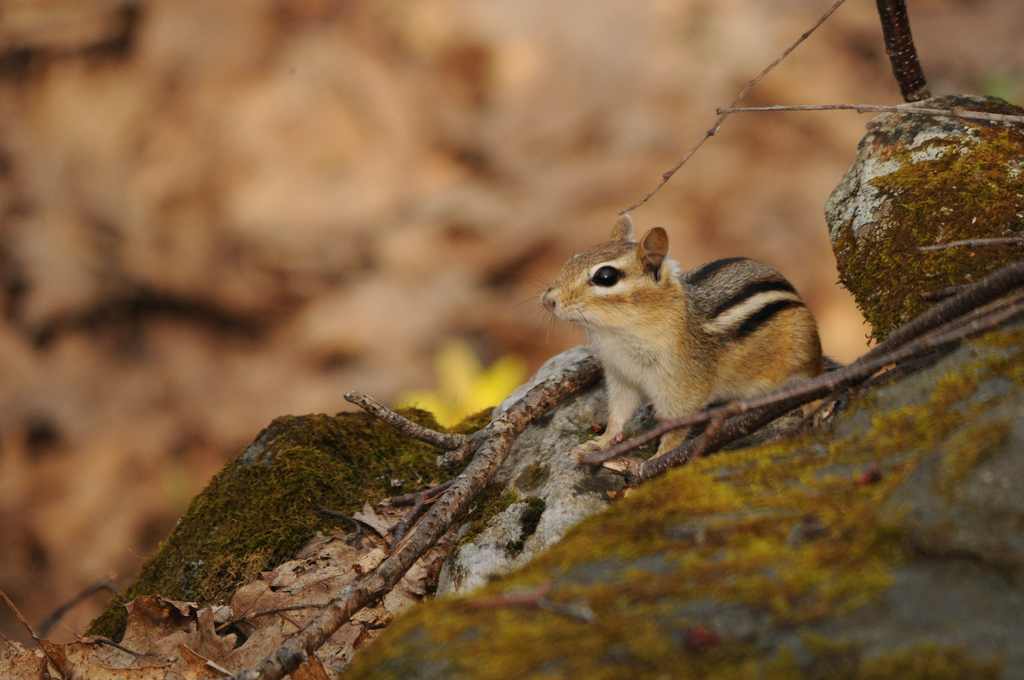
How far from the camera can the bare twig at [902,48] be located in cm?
317

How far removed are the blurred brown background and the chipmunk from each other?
380 cm

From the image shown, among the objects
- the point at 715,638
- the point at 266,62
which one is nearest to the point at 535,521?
the point at 715,638

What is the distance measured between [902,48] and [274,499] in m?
3.23

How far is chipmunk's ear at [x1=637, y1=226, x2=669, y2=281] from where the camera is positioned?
324 cm

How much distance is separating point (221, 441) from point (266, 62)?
3596 millimetres

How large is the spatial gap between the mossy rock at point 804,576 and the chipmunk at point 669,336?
1.39m

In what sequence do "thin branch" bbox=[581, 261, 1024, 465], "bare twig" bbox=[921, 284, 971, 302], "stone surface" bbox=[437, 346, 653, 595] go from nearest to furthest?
"thin branch" bbox=[581, 261, 1024, 465], "bare twig" bbox=[921, 284, 971, 302], "stone surface" bbox=[437, 346, 653, 595]

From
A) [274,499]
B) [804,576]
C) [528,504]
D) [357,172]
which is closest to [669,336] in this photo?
[528,504]

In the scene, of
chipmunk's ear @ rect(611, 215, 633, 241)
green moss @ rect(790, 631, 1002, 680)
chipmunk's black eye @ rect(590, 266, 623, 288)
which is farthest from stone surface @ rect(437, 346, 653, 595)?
green moss @ rect(790, 631, 1002, 680)

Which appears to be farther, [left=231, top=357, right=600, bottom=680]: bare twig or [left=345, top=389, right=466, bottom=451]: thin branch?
[left=345, top=389, right=466, bottom=451]: thin branch

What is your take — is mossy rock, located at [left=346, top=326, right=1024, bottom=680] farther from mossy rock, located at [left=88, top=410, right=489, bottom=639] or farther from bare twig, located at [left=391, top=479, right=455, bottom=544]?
mossy rock, located at [left=88, top=410, right=489, bottom=639]

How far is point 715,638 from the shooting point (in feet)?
4.05

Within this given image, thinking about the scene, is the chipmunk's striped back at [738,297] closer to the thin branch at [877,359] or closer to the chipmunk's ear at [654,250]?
the chipmunk's ear at [654,250]

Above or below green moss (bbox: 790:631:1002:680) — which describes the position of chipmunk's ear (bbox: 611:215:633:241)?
above
